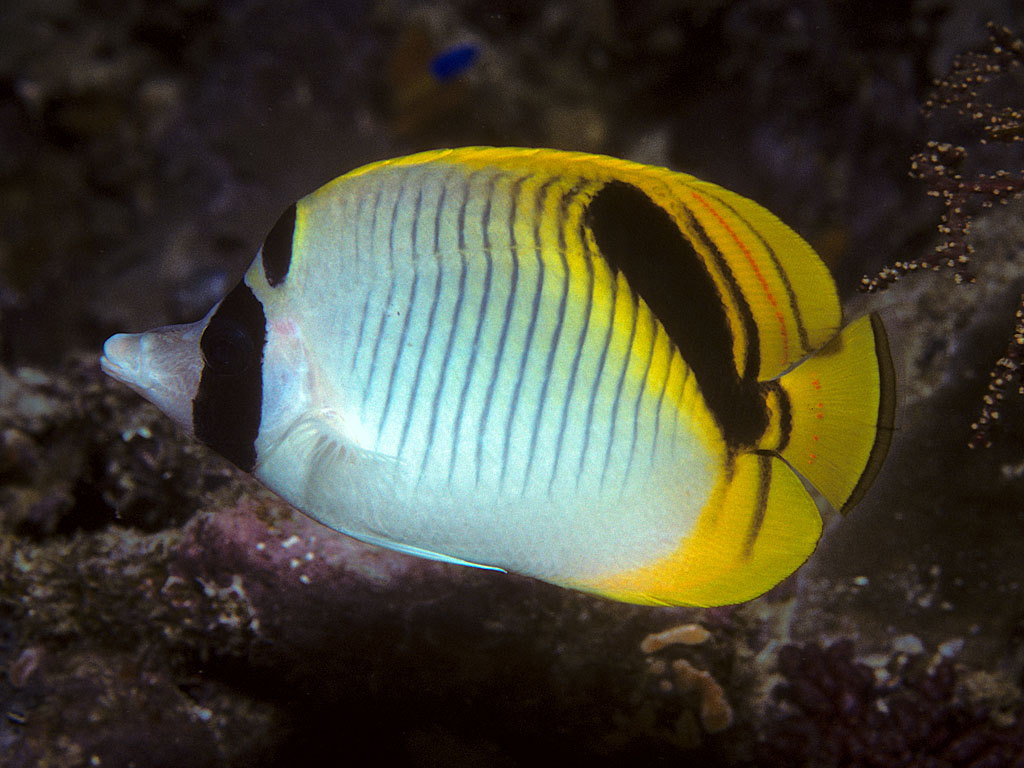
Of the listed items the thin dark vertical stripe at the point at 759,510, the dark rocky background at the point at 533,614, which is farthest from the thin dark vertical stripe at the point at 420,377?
the dark rocky background at the point at 533,614

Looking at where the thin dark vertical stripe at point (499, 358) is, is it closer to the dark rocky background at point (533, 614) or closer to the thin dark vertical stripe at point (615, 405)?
the thin dark vertical stripe at point (615, 405)

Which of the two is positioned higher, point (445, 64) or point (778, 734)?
point (445, 64)

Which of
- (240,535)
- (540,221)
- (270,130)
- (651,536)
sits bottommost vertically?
(240,535)

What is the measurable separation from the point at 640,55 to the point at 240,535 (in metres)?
3.70

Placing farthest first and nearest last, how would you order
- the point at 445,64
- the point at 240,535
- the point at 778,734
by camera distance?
the point at 445,64 < the point at 778,734 < the point at 240,535

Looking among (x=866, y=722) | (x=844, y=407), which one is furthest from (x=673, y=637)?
(x=844, y=407)

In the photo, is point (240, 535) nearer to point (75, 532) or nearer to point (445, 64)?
point (75, 532)

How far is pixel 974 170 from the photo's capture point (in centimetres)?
198

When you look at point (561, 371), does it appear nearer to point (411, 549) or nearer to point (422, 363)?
point (422, 363)

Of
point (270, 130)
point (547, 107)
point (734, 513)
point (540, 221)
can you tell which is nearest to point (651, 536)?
point (734, 513)

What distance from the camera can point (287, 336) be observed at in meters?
1.19

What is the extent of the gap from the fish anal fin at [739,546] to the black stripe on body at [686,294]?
3.3 inches

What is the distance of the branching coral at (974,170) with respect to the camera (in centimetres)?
166

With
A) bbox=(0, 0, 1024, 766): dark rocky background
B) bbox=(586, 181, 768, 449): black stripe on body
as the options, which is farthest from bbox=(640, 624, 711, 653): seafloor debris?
bbox=(586, 181, 768, 449): black stripe on body
